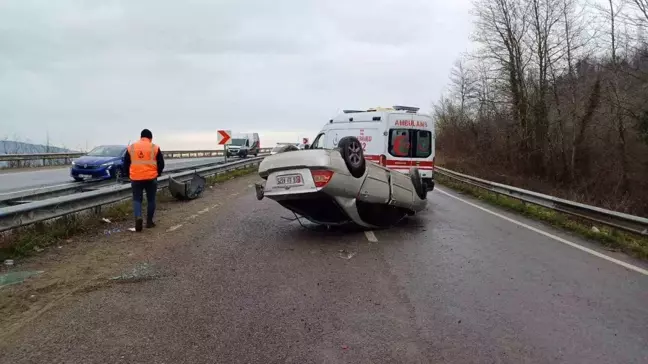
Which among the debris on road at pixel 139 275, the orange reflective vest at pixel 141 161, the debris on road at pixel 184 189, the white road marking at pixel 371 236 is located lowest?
the white road marking at pixel 371 236

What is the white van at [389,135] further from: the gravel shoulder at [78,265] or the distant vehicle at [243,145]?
the distant vehicle at [243,145]

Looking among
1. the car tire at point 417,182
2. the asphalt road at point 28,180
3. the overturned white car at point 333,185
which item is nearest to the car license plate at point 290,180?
the overturned white car at point 333,185

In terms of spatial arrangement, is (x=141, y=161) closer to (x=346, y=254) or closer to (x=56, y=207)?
(x=56, y=207)

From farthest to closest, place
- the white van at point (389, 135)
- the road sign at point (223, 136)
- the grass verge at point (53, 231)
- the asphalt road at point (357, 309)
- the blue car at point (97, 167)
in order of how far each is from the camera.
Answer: the road sign at point (223, 136), the blue car at point (97, 167), the white van at point (389, 135), the grass verge at point (53, 231), the asphalt road at point (357, 309)

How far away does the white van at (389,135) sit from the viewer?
13164 millimetres

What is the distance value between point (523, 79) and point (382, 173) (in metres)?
25.2

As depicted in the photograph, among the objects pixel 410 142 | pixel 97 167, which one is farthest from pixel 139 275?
pixel 97 167

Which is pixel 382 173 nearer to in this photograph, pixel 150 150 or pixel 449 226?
pixel 449 226

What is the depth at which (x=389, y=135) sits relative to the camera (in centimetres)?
1320

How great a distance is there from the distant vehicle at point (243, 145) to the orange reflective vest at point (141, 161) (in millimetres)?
36384

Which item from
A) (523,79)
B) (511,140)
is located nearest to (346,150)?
(523,79)

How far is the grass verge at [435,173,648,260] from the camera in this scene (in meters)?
7.45

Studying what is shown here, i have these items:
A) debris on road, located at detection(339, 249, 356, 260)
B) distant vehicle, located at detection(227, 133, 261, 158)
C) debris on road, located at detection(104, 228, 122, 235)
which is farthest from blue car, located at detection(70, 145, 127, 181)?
distant vehicle, located at detection(227, 133, 261, 158)

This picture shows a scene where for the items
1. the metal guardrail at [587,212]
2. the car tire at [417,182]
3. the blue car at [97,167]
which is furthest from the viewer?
the blue car at [97,167]
